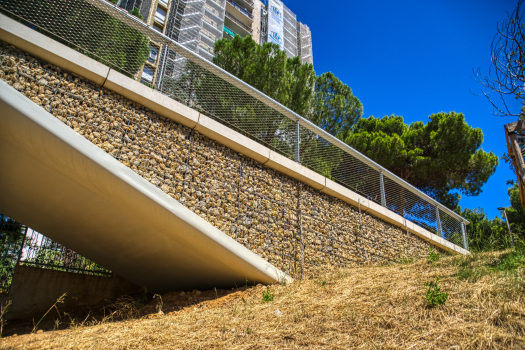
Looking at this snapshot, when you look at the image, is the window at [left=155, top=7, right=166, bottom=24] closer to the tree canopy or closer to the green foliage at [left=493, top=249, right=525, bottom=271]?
the tree canopy

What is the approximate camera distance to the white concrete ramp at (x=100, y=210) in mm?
3883

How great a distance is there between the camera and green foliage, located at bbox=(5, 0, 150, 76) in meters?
4.25

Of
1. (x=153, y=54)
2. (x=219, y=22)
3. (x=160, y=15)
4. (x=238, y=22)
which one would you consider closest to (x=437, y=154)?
(x=153, y=54)

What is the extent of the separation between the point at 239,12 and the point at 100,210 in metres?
35.7

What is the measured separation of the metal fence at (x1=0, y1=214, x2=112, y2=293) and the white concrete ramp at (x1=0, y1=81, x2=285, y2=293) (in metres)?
0.64

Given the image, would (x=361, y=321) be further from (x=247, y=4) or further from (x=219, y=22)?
(x=247, y=4)

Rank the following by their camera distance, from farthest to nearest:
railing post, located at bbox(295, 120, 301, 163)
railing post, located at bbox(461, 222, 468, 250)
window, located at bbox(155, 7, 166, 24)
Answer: window, located at bbox(155, 7, 166, 24) → railing post, located at bbox(461, 222, 468, 250) → railing post, located at bbox(295, 120, 301, 163)

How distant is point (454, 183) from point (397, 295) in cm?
1226

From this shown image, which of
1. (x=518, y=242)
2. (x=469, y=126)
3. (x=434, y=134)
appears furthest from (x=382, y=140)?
(x=518, y=242)

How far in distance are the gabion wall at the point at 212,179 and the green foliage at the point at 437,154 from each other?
6.44 m

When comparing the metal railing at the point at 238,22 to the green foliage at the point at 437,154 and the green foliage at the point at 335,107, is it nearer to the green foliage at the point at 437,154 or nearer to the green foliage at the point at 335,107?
the green foliage at the point at 335,107

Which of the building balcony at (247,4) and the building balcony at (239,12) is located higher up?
the building balcony at (247,4)

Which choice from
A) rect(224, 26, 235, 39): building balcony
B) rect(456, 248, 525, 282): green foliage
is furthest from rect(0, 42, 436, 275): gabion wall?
rect(224, 26, 235, 39): building balcony

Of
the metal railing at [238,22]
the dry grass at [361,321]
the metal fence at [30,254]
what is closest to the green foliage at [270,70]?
Answer: the metal fence at [30,254]
